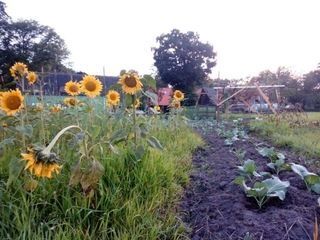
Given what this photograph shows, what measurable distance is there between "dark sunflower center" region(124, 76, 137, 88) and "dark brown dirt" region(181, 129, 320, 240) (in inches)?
30.6

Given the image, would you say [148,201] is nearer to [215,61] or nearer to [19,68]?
[19,68]

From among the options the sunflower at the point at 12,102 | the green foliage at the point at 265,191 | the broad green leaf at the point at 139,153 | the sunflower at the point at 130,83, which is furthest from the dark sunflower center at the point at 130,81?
the green foliage at the point at 265,191

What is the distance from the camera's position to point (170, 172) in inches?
81.0

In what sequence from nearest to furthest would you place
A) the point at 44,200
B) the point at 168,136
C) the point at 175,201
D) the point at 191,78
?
the point at 44,200
the point at 175,201
the point at 168,136
the point at 191,78

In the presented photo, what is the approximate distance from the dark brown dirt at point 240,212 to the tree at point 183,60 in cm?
2716

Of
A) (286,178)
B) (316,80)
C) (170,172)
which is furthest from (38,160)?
(316,80)

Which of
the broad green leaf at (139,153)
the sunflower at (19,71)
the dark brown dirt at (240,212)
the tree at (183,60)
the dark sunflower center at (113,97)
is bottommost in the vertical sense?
the dark brown dirt at (240,212)

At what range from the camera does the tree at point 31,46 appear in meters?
30.2

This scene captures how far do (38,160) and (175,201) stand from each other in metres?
0.98

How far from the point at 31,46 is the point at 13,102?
3367cm

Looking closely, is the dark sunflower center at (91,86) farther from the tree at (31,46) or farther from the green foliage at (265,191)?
the tree at (31,46)

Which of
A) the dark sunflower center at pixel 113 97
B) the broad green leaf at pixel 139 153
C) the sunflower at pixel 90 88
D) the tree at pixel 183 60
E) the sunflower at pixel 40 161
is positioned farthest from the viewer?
the tree at pixel 183 60

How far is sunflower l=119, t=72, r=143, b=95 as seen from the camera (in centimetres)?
187

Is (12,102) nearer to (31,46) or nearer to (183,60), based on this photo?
(183,60)
